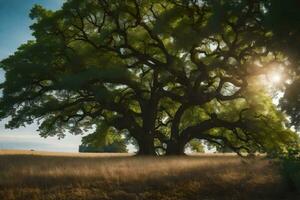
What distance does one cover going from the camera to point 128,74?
3150cm

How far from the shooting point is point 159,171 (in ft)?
54.8

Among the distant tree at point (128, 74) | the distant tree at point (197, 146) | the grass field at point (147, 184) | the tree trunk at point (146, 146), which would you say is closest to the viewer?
the grass field at point (147, 184)

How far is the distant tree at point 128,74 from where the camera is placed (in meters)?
30.8

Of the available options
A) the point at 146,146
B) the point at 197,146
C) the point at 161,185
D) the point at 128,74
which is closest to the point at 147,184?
the point at 161,185

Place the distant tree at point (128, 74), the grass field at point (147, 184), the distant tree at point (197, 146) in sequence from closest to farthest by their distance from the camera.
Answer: the grass field at point (147, 184) < the distant tree at point (128, 74) < the distant tree at point (197, 146)

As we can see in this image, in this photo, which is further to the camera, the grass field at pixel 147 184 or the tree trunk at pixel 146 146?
the tree trunk at pixel 146 146

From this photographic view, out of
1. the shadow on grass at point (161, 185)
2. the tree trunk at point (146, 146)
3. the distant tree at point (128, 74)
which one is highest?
the distant tree at point (128, 74)

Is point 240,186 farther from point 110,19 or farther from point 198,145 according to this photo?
point 198,145

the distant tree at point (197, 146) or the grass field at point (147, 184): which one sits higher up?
the distant tree at point (197, 146)

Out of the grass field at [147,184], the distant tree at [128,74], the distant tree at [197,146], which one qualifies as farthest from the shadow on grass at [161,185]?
the distant tree at [197,146]

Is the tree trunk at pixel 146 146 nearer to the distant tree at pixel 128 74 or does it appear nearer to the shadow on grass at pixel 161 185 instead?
the distant tree at pixel 128 74

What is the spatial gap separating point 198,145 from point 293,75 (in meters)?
24.4

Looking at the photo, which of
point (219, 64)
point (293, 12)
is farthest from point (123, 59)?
point (293, 12)

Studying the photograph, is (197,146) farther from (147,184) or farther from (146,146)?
(147,184)
